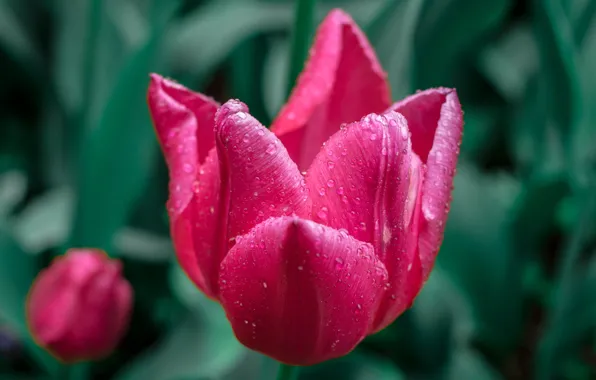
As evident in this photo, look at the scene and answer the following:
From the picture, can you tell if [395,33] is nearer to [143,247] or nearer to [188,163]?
[188,163]

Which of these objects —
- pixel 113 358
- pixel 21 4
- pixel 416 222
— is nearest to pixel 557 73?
pixel 416 222

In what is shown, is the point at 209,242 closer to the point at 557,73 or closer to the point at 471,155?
the point at 557,73

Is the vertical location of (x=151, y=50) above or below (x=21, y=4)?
above

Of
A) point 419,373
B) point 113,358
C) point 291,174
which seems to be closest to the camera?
point 291,174

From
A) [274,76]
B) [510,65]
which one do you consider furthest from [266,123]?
[510,65]

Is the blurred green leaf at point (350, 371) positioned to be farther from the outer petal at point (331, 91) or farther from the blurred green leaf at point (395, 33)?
the outer petal at point (331, 91)

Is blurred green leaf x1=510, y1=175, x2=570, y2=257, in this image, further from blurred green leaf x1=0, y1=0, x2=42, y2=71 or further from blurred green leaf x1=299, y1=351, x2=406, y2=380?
blurred green leaf x1=0, y1=0, x2=42, y2=71

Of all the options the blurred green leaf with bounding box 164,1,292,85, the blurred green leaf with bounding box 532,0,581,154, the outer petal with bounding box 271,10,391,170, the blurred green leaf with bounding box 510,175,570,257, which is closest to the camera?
the outer petal with bounding box 271,10,391,170

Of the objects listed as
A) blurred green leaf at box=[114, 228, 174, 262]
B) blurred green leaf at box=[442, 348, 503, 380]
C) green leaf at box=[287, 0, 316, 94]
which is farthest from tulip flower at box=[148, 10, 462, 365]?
blurred green leaf at box=[114, 228, 174, 262]
